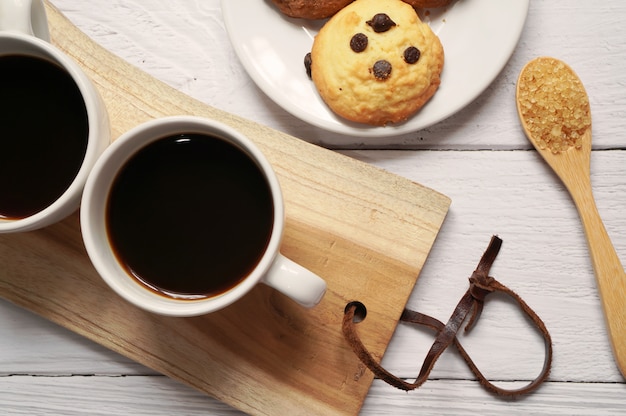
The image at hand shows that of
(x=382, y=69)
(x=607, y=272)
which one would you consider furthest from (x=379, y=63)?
(x=607, y=272)

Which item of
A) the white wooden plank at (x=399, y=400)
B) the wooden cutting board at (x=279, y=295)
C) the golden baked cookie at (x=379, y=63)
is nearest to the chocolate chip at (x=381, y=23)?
the golden baked cookie at (x=379, y=63)

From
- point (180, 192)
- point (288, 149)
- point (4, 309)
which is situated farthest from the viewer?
point (4, 309)

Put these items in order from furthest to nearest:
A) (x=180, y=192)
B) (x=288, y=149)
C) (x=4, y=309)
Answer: (x=4, y=309) → (x=288, y=149) → (x=180, y=192)

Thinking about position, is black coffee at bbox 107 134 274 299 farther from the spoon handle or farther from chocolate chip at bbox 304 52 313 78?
the spoon handle

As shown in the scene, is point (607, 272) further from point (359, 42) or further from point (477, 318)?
point (359, 42)

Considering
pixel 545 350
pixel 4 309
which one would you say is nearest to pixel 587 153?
pixel 545 350

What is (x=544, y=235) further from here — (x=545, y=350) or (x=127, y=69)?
(x=127, y=69)

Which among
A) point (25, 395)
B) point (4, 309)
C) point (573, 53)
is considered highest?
point (573, 53)
